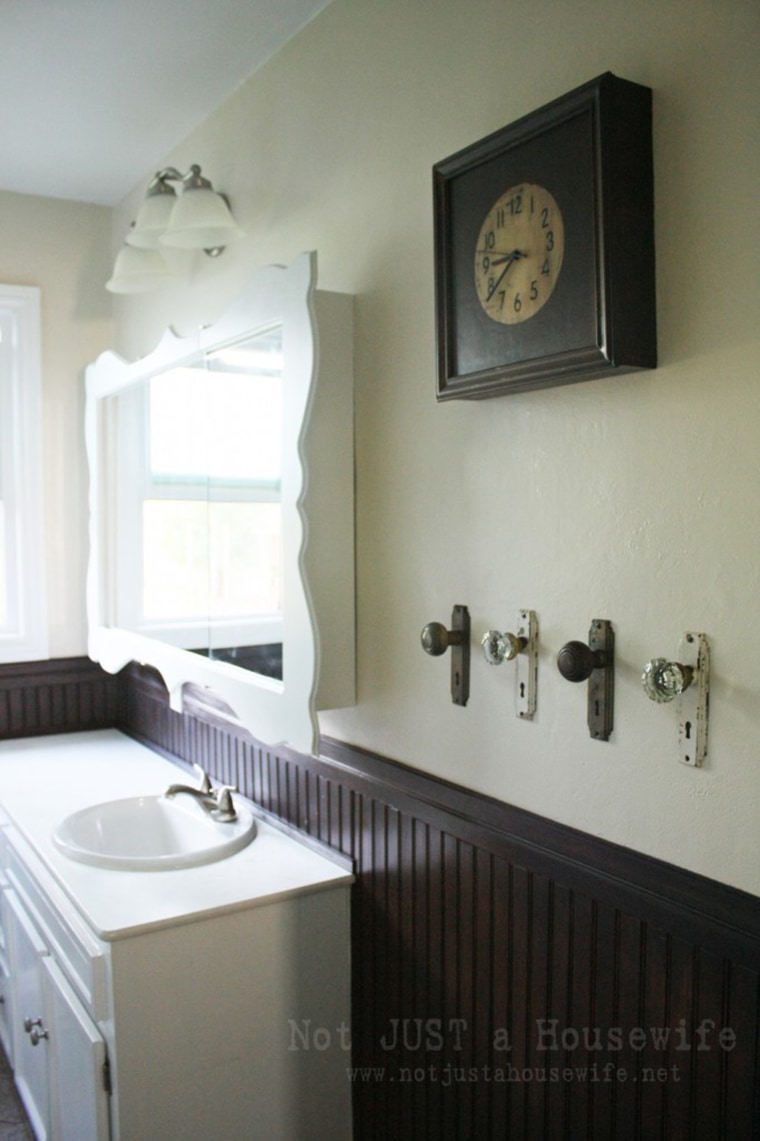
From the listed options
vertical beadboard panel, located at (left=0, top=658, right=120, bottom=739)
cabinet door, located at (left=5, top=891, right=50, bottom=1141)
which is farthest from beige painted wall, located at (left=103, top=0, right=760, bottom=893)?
vertical beadboard panel, located at (left=0, top=658, right=120, bottom=739)

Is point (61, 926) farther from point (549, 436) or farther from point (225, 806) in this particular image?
point (549, 436)

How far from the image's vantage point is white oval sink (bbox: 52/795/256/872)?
2025mm

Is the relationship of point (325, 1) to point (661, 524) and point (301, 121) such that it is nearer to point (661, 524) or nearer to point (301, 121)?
point (301, 121)

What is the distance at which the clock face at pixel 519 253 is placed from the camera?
130 centimetres

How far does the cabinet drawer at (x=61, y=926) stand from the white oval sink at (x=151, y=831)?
8 cm

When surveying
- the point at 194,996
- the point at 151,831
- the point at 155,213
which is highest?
the point at 155,213

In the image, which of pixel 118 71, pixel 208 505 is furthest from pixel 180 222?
pixel 208 505

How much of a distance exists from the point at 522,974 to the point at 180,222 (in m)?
1.75

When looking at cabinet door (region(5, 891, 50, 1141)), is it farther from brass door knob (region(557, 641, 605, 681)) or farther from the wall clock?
the wall clock

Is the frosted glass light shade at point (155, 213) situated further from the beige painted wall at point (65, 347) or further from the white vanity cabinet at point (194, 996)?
the white vanity cabinet at point (194, 996)

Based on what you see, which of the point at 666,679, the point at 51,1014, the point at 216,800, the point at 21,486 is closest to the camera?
the point at 666,679

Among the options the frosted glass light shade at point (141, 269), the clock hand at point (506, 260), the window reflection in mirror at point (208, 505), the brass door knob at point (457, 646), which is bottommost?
the brass door knob at point (457, 646)

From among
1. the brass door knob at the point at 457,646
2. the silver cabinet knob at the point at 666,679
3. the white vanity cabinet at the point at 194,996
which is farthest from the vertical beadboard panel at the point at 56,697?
the silver cabinet knob at the point at 666,679

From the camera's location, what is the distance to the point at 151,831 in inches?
91.8
